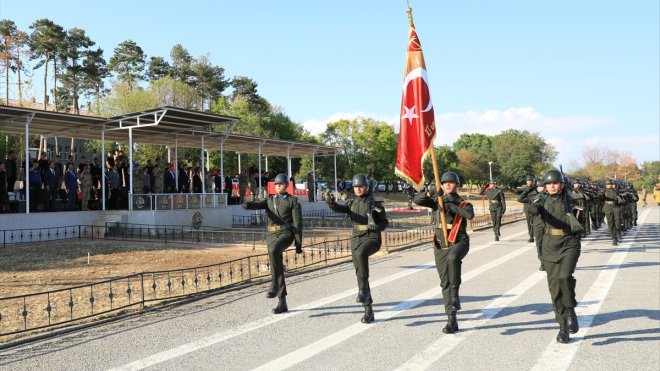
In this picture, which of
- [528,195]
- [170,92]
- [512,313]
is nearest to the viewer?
[512,313]

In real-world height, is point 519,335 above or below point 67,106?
below

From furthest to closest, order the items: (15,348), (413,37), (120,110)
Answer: (120,110)
(413,37)
(15,348)

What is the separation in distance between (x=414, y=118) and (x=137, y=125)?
16.2m

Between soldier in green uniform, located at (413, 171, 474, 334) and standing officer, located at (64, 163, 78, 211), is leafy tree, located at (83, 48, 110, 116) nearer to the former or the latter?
standing officer, located at (64, 163, 78, 211)

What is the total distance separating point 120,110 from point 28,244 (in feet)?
108

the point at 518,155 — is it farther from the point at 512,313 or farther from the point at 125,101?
the point at 512,313

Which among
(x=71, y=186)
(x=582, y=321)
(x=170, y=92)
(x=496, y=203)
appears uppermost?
(x=170, y=92)

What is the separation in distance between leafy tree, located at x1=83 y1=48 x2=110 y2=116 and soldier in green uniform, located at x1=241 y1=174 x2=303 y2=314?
4746 cm

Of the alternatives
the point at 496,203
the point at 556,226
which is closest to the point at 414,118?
the point at 556,226

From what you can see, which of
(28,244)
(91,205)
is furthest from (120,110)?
(28,244)

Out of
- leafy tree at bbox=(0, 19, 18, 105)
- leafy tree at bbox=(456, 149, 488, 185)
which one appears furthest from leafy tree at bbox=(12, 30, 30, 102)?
leafy tree at bbox=(456, 149, 488, 185)

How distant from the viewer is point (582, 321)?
6.79 metres

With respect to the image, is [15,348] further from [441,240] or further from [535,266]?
[535,266]

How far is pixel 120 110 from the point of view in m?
47.5
